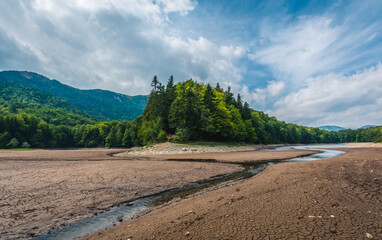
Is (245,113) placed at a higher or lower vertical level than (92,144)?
higher

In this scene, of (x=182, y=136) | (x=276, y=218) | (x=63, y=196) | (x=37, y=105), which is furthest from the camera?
(x=37, y=105)

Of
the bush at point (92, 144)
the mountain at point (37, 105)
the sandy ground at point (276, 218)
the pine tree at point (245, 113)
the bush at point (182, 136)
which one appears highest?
the mountain at point (37, 105)

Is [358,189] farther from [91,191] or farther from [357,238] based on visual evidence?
[91,191]

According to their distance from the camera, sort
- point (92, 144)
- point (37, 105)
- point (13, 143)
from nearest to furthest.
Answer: point (13, 143), point (92, 144), point (37, 105)

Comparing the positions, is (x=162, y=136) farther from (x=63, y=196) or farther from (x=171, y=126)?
(x=63, y=196)

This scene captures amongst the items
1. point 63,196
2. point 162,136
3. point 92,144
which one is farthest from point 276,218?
point 92,144

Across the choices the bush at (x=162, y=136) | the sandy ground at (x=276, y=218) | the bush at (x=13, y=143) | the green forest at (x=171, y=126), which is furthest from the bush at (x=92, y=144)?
the sandy ground at (x=276, y=218)

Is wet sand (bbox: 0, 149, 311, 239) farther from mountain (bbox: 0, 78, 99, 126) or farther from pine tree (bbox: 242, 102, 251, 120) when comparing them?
mountain (bbox: 0, 78, 99, 126)

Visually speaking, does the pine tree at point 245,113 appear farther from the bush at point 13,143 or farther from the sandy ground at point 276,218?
the bush at point 13,143

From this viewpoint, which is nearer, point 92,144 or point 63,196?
point 63,196

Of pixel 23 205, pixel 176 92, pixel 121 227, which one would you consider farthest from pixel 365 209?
pixel 176 92

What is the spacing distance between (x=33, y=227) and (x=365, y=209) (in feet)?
37.0

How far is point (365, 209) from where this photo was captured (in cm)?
553

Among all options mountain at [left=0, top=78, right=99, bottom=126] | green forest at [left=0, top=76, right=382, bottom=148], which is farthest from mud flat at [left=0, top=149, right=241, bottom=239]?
mountain at [left=0, top=78, right=99, bottom=126]
